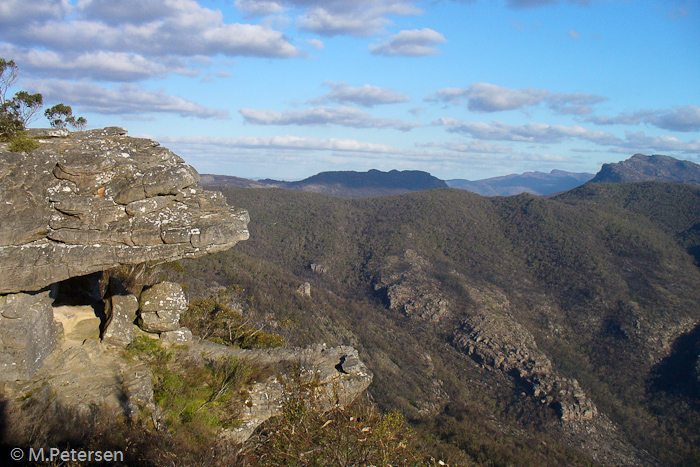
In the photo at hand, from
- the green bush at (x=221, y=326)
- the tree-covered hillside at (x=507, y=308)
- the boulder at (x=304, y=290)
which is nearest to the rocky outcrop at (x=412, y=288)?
the tree-covered hillside at (x=507, y=308)

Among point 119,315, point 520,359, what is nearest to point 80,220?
point 119,315

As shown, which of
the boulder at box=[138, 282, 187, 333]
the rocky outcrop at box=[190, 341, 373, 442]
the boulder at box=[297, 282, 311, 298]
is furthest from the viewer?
the boulder at box=[297, 282, 311, 298]

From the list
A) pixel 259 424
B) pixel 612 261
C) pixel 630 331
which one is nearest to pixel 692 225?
pixel 612 261

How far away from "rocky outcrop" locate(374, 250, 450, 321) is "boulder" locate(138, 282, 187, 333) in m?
55.2

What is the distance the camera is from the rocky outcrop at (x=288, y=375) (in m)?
11.6

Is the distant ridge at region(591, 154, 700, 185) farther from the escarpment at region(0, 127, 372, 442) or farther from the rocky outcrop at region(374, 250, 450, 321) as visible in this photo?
the escarpment at region(0, 127, 372, 442)

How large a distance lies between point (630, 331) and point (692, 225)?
4561 cm

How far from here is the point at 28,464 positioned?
7.40 m

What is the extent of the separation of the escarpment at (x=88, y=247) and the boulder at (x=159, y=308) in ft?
1.61

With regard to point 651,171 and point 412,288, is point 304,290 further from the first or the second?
point 651,171

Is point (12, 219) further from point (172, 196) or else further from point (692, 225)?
point (692, 225)

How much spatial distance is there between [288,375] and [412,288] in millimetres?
59478

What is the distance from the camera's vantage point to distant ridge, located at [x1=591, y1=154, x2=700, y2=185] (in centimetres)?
18538

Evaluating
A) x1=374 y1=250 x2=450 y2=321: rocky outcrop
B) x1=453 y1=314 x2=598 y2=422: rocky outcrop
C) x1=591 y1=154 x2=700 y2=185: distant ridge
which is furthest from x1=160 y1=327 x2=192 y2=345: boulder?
x1=591 y1=154 x2=700 y2=185: distant ridge
